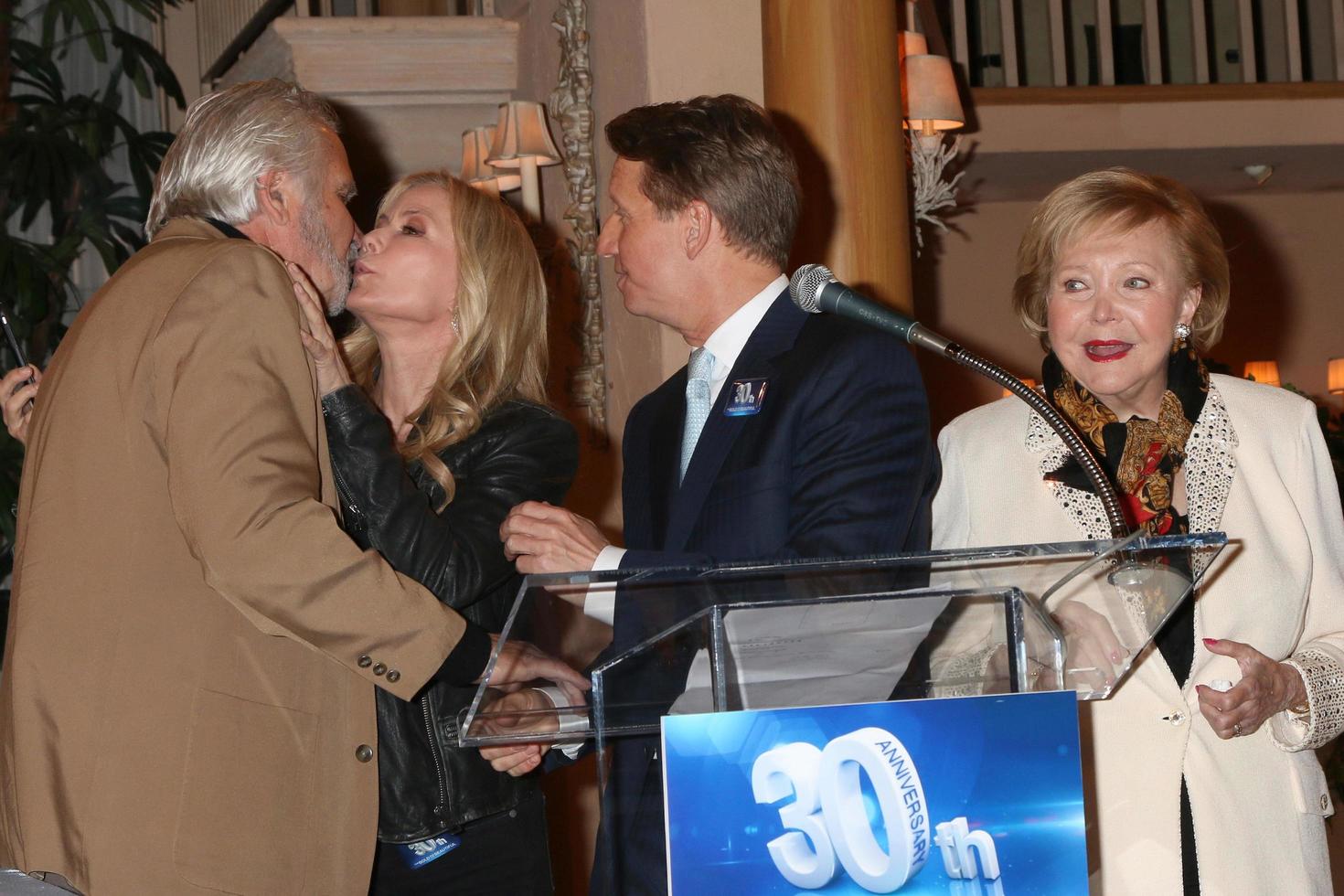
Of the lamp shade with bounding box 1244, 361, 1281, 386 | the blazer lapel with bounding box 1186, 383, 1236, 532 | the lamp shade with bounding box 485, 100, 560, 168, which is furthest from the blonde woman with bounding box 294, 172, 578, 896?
the lamp shade with bounding box 1244, 361, 1281, 386

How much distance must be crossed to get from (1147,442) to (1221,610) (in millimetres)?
266

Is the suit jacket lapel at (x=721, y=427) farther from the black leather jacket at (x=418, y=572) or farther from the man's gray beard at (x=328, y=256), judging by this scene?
the man's gray beard at (x=328, y=256)

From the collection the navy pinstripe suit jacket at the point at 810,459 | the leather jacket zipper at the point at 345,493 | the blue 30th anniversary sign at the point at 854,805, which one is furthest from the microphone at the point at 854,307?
the leather jacket zipper at the point at 345,493

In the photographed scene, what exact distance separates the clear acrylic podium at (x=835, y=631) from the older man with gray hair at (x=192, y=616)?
0.46m

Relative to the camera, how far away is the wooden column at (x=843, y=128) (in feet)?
12.1

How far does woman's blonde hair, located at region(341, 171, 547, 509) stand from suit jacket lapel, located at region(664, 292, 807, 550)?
1.33 feet

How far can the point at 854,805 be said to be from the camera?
4.03ft

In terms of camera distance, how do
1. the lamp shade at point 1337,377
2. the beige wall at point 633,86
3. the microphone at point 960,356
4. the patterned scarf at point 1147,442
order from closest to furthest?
the microphone at point 960,356 → the patterned scarf at point 1147,442 → the beige wall at point 633,86 → the lamp shade at point 1337,377

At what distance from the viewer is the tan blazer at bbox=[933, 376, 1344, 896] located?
1.83m

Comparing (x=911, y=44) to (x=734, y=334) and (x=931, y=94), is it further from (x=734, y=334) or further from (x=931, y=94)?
(x=734, y=334)

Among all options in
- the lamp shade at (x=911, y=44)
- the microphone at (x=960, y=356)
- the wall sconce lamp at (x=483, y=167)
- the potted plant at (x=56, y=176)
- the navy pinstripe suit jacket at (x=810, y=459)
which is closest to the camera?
the microphone at (x=960, y=356)

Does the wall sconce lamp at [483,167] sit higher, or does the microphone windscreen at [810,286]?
the wall sconce lamp at [483,167]

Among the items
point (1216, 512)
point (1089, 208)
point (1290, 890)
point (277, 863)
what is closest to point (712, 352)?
point (1089, 208)

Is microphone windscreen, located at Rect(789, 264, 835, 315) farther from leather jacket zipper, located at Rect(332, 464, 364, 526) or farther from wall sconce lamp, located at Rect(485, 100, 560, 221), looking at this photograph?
wall sconce lamp, located at Rect(485, 100, 560, 221)
